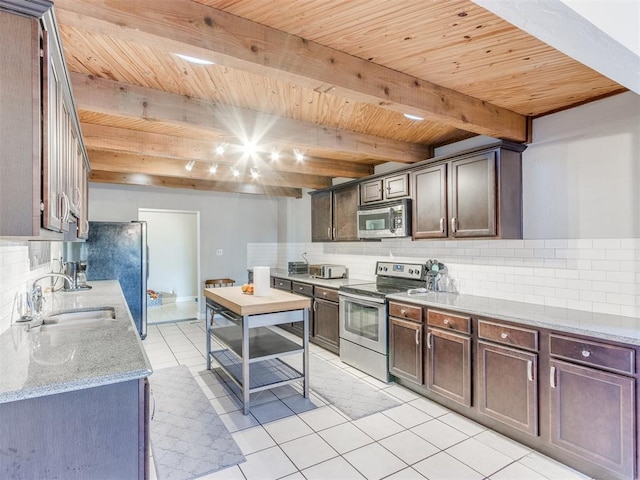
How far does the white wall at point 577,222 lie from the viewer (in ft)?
8.02

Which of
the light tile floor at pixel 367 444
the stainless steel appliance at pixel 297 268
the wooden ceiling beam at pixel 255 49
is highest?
the wooden ceiling beam at pixel 255 49

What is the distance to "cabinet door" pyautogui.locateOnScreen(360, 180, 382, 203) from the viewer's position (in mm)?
4168

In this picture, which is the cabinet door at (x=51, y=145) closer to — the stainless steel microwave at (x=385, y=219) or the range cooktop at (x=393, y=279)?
the range cooktop at (x=393, y=279)

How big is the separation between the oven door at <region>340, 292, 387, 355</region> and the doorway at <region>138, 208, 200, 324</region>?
427 cm

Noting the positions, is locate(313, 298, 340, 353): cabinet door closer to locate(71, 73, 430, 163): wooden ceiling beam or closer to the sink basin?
locate(71, 73, 430, 163): wooden ceiling beam

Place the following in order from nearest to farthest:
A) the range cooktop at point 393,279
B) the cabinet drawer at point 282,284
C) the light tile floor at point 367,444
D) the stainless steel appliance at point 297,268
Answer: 1. the light tile floor at point 367,444
2. the range cooktop at point 393,279
3. the cabinet drawer at point 282,284
4. the stainless steel appliance at point 297,268

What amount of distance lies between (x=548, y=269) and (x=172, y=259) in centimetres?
706

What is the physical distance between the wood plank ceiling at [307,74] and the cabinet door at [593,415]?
1804 mm

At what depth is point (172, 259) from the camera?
782cm

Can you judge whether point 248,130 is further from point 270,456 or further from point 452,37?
point 270,456

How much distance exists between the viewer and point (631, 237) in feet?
7.95

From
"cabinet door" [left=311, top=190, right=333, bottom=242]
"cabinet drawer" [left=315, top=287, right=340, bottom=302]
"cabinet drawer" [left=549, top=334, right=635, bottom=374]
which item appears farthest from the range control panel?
"cabinet drawer" [left=549, top=334, right=635, bottom=374]

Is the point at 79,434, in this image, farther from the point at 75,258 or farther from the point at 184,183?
the point at 184,183

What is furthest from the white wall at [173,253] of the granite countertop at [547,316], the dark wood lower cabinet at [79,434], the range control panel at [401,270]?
the dark wood lower cabinet at [79,434]
